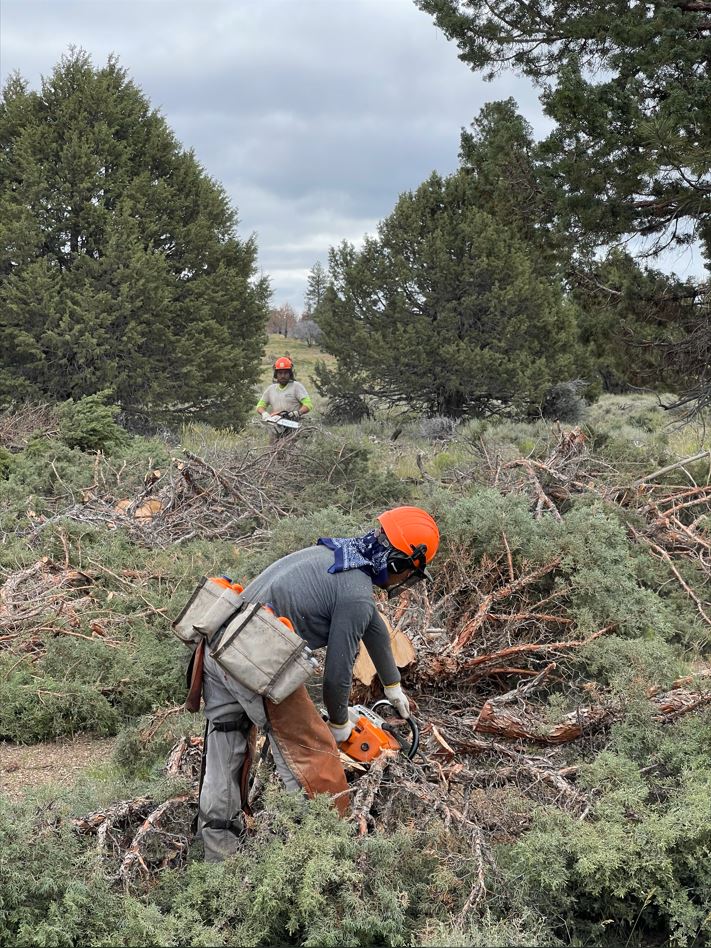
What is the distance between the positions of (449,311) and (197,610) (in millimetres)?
13446

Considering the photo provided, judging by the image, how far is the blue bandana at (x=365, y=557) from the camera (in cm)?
334

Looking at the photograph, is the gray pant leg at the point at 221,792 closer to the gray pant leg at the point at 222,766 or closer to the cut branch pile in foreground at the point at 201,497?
the gray pant leg at the point at 222,766

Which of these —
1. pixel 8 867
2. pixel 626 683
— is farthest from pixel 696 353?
pixel 8 867

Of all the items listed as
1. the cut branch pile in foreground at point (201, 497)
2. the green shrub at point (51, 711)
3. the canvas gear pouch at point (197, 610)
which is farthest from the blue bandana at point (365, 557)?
the cut branch pile in foreground at point (201, 497)

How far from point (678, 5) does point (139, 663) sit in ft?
23.8

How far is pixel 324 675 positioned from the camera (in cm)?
329

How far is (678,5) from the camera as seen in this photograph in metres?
7.36

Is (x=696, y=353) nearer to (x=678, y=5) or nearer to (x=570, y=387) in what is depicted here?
(x=678, y=5)

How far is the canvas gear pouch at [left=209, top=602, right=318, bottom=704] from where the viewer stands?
119 inches

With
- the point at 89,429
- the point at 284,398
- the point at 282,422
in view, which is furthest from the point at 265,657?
the point at 89,429

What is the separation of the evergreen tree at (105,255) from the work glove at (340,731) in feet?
37.6

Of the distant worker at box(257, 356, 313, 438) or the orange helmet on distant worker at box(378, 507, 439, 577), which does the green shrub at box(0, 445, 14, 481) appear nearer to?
the distant worker at box(257, 356, 313, 438)

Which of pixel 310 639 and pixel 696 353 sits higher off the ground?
pixel 696 353

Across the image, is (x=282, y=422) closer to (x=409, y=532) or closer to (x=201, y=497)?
(x=201, y=497)
